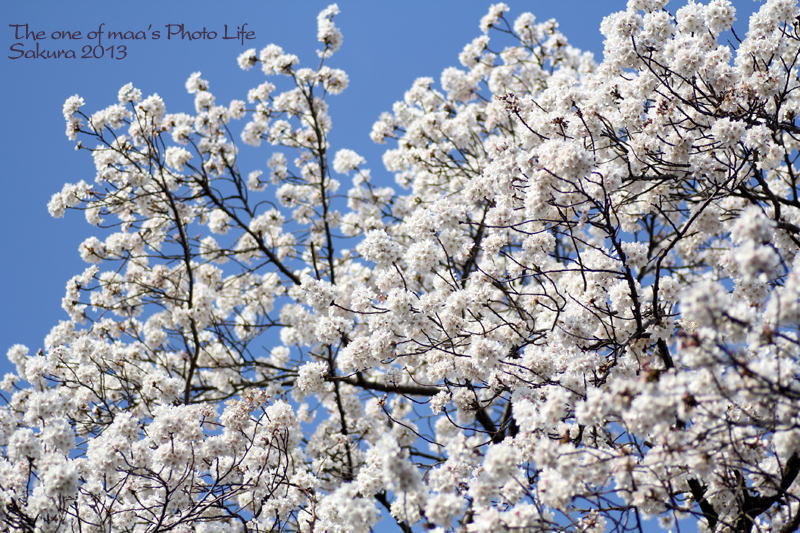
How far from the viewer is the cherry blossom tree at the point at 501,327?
4969 millimetres

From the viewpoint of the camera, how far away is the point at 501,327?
8.01m

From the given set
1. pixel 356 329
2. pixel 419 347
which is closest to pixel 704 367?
pixel 419 347

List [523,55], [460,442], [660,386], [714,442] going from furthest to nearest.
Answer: [523,55] < [460,442] < [714,442] < [660,386]

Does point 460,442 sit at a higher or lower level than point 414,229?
lower

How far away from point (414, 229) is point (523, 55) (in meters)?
7.69

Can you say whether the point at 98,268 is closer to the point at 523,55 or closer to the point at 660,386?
the point at 523,55

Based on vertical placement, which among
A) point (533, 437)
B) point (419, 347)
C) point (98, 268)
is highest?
point (98, 268)

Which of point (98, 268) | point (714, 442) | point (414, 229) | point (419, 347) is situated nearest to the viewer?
point (714, 442)

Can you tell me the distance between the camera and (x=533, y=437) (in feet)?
18.6

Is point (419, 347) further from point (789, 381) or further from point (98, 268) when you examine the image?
point (98, 268)

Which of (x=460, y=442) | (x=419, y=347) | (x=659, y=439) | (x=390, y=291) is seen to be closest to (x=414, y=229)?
(x=390, y=291)

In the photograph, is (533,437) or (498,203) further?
(498,203)

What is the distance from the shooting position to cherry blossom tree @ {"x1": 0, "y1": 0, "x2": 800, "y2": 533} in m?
4.97

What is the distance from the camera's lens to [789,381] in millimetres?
4660
